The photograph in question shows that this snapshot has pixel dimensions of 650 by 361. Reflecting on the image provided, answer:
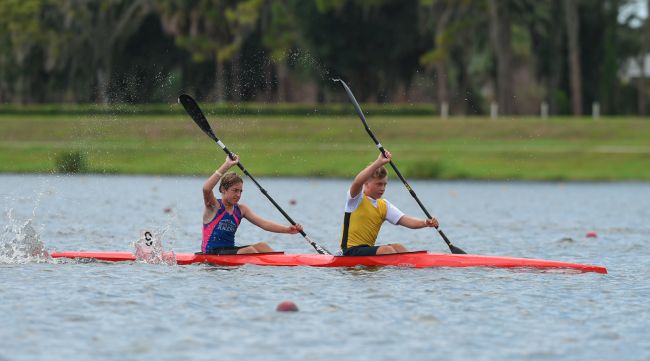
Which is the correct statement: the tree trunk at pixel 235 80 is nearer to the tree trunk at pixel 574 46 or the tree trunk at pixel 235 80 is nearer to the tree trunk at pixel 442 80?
the tree trunk at pixel 442 80


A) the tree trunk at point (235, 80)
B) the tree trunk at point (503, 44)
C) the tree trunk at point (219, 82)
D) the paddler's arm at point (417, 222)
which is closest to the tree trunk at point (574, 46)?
the tree trunk at point (503, 44)

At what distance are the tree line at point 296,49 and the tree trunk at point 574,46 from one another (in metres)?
0.07

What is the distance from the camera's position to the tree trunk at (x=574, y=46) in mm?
67812

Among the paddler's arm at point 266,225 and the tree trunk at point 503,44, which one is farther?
the tree trunk at point 503,44

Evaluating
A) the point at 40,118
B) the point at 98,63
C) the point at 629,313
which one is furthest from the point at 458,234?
the point at 98,63

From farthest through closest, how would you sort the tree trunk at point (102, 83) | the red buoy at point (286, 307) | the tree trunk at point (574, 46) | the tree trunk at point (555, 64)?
the tree trunk at point (555, 64) → the tree trunk at point (102, 83) → the tree trunk at point (574, 46) → the red buoy at point (286, 307)

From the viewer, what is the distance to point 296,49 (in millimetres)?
74375

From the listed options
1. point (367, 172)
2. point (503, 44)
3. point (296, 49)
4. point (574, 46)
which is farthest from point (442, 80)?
point (367, 172)

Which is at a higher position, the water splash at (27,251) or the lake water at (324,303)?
the water splash at (27,251)

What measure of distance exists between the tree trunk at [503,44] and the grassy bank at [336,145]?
3.85m

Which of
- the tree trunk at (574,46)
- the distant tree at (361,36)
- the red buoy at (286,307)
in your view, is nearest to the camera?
the red buoy at (286,307)

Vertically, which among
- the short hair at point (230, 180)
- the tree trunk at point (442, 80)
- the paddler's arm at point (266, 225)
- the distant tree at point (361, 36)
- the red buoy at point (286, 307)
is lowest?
the red buoy at point (286, 307)

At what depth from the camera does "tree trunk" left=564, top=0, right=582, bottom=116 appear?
222 feet

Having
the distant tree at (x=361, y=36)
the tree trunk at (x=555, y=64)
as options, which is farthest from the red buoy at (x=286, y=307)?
the tree trunk at (x=555, y=64)
